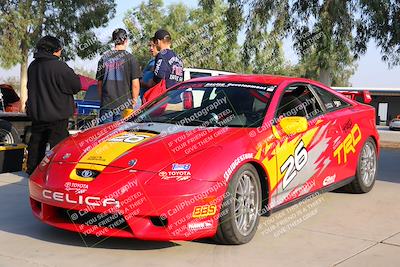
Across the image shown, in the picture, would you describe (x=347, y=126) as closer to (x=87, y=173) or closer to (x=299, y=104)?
(x=299, y=104)

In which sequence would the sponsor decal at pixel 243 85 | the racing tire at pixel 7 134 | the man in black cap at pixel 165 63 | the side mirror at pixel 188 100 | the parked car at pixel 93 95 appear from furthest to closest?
the parked car at pixel 93 95 < the racing tire at pixel 7 134 < the man in black cap at pixel 165 63 < the side mirror at pixel 188 100 < the sponsor decal at pixel 243 85

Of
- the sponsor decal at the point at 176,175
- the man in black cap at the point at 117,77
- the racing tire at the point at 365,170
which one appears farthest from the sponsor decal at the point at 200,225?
the man in black cap at the point at 117,77

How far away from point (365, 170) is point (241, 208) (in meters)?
2.68

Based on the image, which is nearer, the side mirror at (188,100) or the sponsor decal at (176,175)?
the sponsor decal at (176,175)

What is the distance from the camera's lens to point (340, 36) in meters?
14.8

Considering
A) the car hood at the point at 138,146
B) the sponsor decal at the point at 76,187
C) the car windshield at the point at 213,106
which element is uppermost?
the car windshield at the point at 213,106

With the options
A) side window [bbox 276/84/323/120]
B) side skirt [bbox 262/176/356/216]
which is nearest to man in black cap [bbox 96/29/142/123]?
side window [bbox 276/84/323/120]

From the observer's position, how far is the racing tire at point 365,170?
6.24 metres

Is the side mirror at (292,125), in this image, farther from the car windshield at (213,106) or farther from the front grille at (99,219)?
the front grille at (99,219)

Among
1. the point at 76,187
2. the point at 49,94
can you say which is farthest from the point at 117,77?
the point at 76,187

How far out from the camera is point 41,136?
679 centimetres

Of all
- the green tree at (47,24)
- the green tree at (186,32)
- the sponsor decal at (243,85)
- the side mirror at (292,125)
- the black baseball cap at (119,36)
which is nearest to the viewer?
the side mirror at (292,125)

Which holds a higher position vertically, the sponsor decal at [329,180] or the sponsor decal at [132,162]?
the sponsor decal at [132,162]

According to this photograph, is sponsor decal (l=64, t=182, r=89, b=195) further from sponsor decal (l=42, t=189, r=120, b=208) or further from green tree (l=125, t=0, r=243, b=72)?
green tree (l=125, t=0, r=243, b=72)
